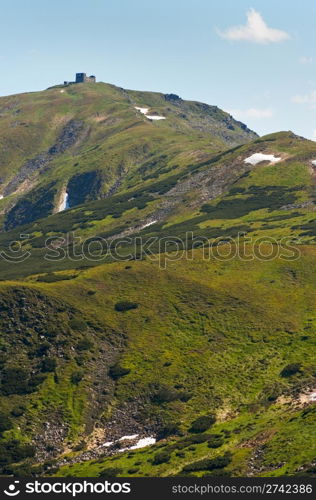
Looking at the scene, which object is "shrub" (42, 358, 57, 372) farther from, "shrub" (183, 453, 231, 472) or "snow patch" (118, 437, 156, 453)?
"shrub" (183, 453, 231, 472)

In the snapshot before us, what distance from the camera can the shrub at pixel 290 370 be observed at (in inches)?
4262

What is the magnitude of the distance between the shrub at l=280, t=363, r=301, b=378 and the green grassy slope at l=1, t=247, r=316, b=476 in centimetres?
26

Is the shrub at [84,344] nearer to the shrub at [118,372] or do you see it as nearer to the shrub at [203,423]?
the shrub at [118,372]

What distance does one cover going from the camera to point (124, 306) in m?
130

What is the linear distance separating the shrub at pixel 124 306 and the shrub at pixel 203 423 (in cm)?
3389

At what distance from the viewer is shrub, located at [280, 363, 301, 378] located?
108250mm

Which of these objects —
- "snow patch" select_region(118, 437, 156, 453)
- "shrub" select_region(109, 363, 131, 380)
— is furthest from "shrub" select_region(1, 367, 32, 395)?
"snow patch" select_region(118, 437, 156, 453)

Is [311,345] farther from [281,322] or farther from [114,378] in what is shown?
[114,378]

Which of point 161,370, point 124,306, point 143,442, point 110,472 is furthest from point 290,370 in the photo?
point 110,472

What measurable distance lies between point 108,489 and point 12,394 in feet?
164

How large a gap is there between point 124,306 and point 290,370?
117 feet

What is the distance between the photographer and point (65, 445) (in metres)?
97.6

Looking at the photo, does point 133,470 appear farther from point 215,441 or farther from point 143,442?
point 143,442

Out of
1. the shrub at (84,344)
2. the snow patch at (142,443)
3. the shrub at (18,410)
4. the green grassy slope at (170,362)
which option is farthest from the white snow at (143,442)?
the shrub at (84,344)
